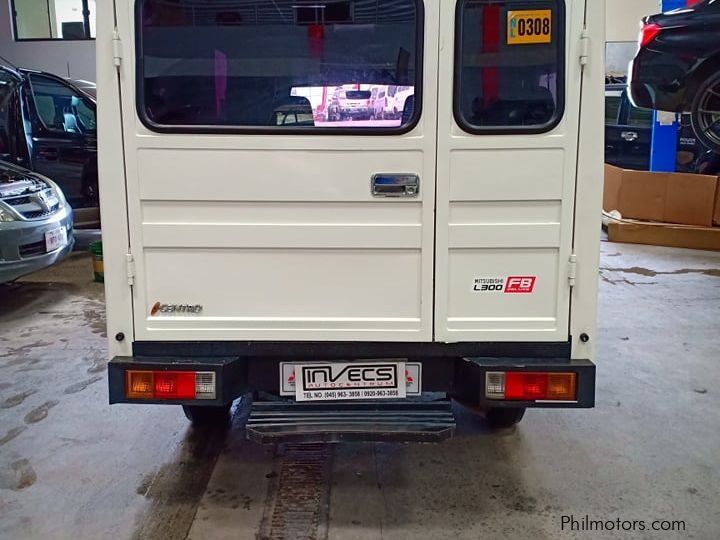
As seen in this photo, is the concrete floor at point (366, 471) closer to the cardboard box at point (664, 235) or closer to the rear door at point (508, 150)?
the rear door at point (508, 150)

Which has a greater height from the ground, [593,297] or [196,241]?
[196,241]

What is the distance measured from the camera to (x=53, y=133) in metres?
8.19

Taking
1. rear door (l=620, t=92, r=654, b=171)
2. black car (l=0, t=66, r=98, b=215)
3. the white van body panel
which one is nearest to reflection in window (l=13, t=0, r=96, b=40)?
black car (l=0, t=66, r=98, b=215)

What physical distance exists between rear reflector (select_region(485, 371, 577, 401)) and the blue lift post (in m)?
7.94

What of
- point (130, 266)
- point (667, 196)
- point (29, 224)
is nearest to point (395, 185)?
point (130, 266)

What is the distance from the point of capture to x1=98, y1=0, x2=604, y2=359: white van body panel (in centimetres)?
260

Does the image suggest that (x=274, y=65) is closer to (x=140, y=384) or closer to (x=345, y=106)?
(x=345, y=106)

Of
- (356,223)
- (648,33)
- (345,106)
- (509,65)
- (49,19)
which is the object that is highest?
(49,19)

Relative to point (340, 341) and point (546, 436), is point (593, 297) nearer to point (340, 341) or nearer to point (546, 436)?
point (340, 341)

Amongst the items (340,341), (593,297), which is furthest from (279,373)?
(593,297)

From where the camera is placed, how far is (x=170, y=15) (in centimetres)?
261

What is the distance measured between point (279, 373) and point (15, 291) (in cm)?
505

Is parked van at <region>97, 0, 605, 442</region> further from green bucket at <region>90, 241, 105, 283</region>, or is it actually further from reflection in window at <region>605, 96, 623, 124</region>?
reflection in window at <region>605, 96, 623, 124</region>

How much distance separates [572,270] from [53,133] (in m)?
7.17
